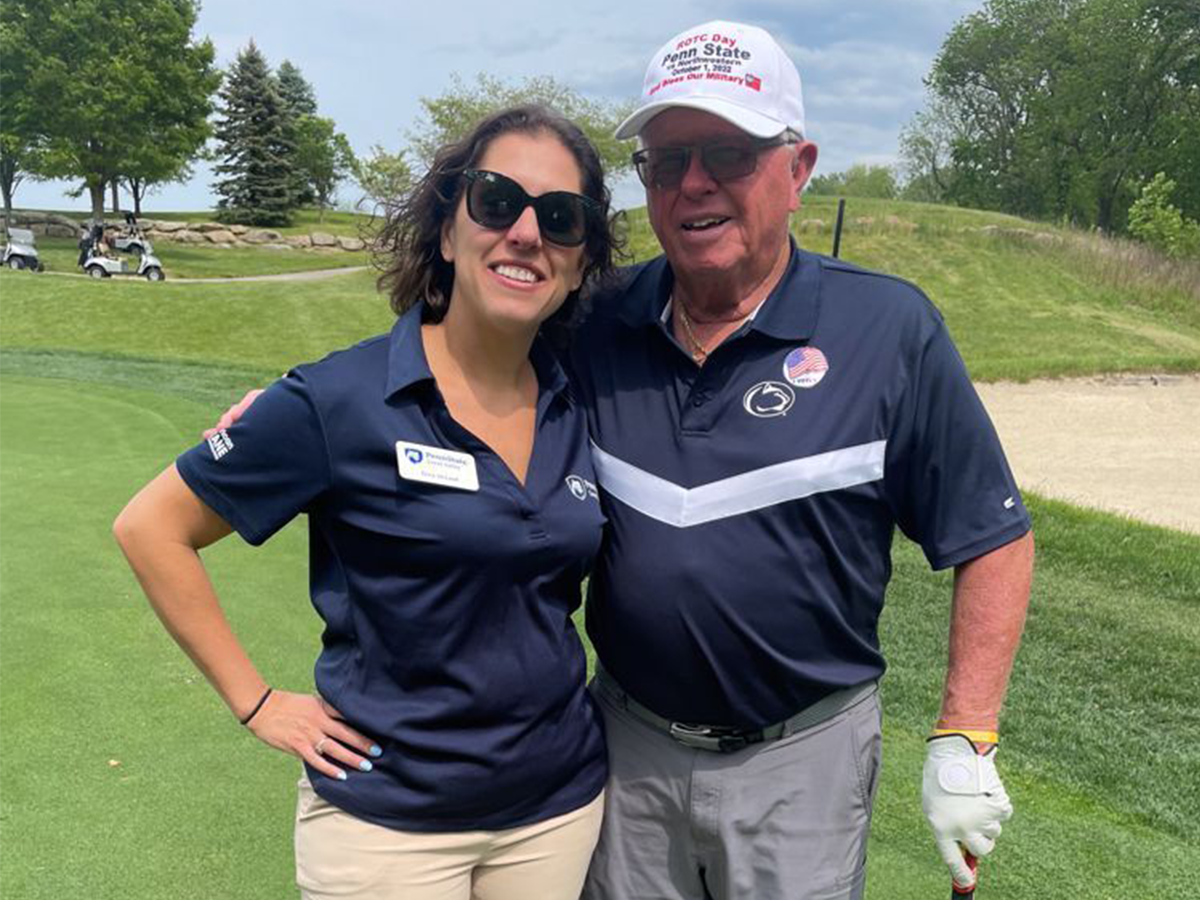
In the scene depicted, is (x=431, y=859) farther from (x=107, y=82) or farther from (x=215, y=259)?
(x=107, y=82)

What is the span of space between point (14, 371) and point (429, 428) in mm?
11806

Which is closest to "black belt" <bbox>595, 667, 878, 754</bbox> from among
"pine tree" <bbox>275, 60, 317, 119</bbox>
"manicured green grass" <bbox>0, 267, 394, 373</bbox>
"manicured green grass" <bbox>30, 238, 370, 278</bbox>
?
"manicured green grass" <bbox>0, 267, 394, 373</bbox>

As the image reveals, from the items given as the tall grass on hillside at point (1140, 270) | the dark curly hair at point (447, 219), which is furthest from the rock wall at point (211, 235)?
the dark curly hair at point (447, 219)

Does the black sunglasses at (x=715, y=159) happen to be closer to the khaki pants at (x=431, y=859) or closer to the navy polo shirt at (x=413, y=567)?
the navy polo shirt at (x=413, y=567)

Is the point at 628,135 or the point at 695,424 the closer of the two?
the point at 695,424

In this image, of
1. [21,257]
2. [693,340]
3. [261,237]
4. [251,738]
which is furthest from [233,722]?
[261,237]

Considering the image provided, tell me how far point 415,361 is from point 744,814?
3.58ft

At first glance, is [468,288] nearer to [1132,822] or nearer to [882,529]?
[882,529]

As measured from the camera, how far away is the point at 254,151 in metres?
42.4

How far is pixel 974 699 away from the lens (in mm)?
2004

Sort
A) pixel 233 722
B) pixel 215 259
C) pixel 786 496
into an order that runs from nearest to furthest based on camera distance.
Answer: pixel 786 496, pixel 233 722, pixel 215 259

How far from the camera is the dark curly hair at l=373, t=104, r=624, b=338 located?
6.57ft

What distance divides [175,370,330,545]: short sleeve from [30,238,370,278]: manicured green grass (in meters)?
26.7

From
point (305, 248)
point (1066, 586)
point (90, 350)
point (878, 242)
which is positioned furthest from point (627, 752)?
point (305, 248)
